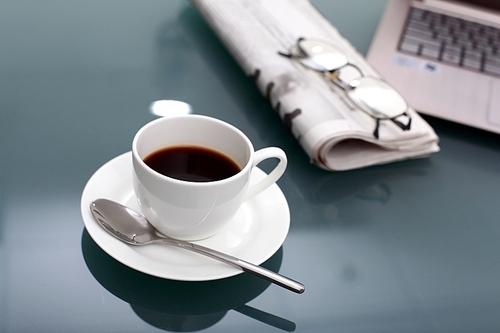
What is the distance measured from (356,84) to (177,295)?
15.3 inches

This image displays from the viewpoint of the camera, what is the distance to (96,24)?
840mm

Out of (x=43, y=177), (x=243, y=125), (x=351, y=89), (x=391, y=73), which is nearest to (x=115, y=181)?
(x=43, y=177)

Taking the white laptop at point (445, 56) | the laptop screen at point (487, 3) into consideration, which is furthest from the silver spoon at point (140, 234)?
the laptop screen at point (487, 3)

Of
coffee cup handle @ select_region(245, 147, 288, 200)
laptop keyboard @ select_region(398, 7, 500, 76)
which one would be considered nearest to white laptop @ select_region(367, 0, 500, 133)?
laptop keyboard @ select_region(398, 7, 500, 76)

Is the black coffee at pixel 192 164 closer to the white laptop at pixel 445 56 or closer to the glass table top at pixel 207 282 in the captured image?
the glass table top at pixel 207 282

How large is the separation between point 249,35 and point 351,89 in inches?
7.2

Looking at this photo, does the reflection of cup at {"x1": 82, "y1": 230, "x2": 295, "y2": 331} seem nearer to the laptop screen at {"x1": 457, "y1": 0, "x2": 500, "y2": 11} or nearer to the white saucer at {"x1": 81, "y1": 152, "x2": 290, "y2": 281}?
the white saucer at {"x1": 81, "y1": 152, "x2": 290, "y2": 281}

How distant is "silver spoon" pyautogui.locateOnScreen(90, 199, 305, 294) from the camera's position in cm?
46

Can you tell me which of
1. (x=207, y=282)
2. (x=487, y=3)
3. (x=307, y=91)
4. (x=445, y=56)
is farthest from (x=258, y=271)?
(x=487, y=3)

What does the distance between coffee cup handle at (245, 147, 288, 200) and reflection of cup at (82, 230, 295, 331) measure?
84 millimetres

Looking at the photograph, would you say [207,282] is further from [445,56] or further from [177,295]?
[445,56]

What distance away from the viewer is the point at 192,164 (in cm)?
51

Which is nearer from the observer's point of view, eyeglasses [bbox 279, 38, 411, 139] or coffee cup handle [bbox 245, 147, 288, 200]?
coffee cup handle [bbox 245, 147, 288, 200]

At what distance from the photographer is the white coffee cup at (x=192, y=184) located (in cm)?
44
